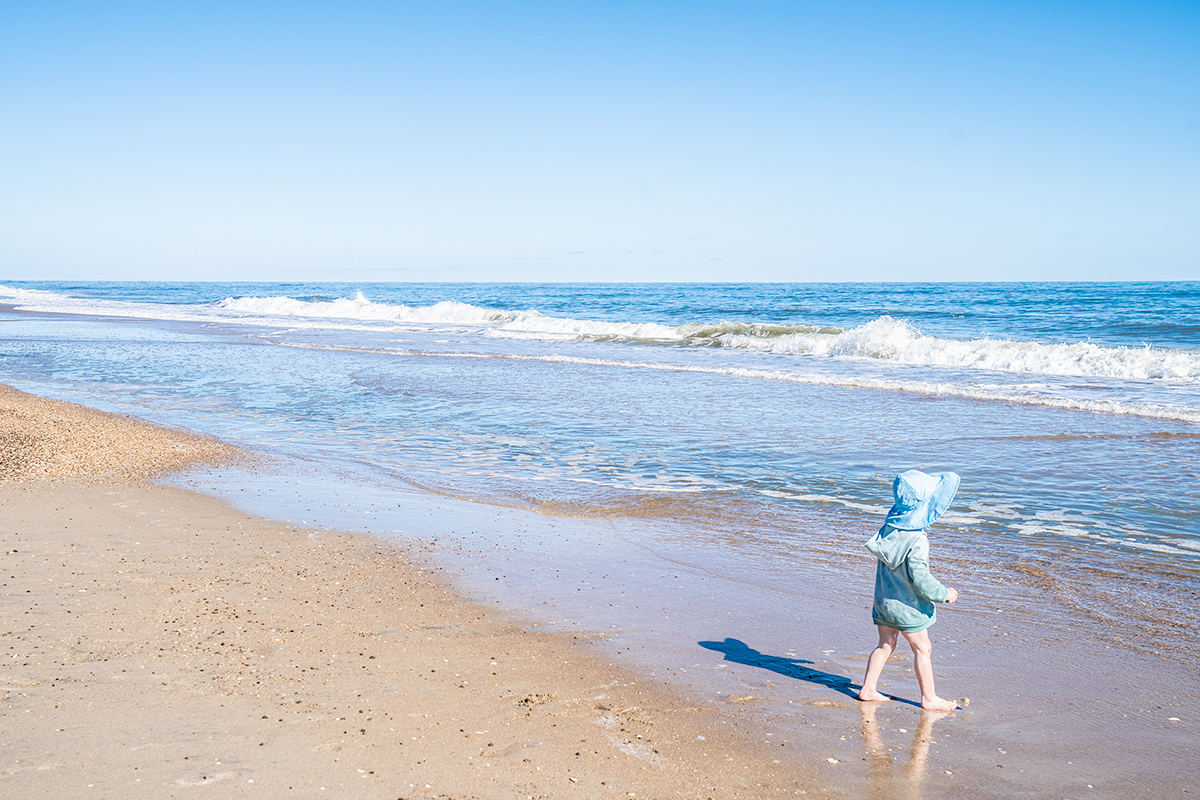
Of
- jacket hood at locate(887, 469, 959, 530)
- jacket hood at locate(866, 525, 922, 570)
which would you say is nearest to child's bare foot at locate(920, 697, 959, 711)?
jacket hood at locate(866, 525, 922, 570)

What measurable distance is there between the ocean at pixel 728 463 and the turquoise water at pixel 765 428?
0.05 metres

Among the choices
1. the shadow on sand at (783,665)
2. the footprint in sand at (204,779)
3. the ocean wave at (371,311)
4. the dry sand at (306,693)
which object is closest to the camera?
the footprint in sand at (204,779)

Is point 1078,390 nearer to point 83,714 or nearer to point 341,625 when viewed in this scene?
point 341,625

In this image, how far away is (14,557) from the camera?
552 cm

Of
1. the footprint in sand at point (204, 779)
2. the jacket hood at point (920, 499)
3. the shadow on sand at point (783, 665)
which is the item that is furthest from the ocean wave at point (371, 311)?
the footprint in sand at point (204, 779)

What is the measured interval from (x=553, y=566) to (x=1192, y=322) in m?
33.9

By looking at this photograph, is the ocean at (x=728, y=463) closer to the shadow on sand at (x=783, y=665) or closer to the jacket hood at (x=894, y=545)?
the shadow on sand at (x=783, y=665)

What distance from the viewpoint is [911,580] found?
13.0 ft

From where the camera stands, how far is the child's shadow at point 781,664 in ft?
13.6

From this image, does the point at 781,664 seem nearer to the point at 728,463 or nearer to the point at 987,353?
the point at 728,463

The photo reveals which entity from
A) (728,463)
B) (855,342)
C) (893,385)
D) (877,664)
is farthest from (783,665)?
(855,342)

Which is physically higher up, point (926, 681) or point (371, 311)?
point (371, 311)

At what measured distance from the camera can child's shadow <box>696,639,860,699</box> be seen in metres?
4.15

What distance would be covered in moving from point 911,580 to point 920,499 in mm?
385
